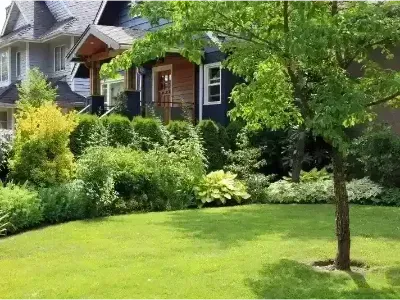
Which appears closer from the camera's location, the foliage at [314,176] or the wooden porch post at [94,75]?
the foliage at [314,176]

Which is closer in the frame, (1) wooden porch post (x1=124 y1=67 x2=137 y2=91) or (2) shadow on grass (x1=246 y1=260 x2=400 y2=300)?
(2) shadow on grass (x1=246 y1=260 x2=400 y2=300)

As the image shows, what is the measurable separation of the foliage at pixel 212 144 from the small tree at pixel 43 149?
453 centimetres

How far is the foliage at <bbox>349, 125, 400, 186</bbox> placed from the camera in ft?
49.4

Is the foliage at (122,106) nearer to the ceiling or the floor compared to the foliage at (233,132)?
nearer to the ceiling

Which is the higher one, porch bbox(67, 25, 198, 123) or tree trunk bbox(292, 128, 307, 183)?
porch bbox(67, 25, 198, 123)

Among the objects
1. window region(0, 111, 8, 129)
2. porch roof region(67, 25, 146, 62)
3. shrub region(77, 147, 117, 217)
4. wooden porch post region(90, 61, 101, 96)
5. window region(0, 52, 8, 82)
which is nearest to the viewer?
shrub region(77, 147, 117, 217)

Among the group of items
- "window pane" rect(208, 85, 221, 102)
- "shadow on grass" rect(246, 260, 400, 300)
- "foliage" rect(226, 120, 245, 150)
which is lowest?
"shadow on grass" rect(246, 260, 400, 300)

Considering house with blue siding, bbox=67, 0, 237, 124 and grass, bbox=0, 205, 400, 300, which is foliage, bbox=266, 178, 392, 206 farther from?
house with blue siding, bbox=67, 0, 237, 124

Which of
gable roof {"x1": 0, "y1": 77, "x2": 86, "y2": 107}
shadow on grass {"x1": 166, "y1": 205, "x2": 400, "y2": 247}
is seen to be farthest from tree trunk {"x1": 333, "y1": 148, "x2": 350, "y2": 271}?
gable roof {"x1": 0, "y1": 77, "x2": 86, "y2": 107}

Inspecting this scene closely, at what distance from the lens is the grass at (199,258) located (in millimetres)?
6848

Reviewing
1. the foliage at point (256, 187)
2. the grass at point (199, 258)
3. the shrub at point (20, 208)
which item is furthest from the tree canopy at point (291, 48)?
the foliage at point (256, 187)

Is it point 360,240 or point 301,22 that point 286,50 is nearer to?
point 301,22

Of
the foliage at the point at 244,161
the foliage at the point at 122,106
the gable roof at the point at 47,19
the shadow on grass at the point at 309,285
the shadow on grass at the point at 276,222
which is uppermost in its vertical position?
the gable roof at the point at 47,19

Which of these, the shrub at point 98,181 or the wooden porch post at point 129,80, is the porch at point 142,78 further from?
the shrub at point 98,181
